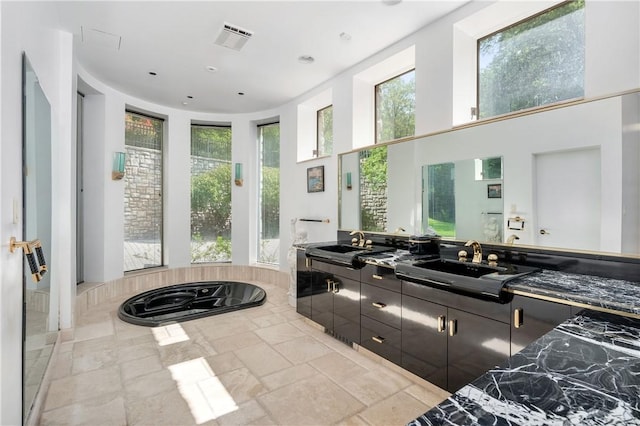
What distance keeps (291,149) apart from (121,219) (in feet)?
8.67

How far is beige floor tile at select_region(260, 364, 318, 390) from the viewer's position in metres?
2.25

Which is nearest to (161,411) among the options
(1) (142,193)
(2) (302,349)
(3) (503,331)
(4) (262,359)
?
(4) (262,359)

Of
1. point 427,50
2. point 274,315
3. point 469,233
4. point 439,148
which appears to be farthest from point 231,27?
point 274,315

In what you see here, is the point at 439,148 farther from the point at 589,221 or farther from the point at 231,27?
the point at 231,27

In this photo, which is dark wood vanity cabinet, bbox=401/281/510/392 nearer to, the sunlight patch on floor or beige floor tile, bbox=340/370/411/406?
beige floor tile, bbox=340/370/411/406

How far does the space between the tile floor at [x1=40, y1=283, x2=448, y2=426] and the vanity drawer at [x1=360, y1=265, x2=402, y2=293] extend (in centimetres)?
63

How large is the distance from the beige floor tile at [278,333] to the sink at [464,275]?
1427 mm

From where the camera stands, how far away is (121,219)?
447cm

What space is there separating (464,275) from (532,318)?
0.57 metres

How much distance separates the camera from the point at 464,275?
216cm

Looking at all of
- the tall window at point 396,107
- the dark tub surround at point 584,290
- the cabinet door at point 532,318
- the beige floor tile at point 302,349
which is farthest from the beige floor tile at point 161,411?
the tall window at point 396,107

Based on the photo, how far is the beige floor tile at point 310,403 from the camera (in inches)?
74.0

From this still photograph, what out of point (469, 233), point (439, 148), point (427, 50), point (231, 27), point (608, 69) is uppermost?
point (231, 27)

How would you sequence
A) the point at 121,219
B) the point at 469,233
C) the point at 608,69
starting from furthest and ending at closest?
the point at 121,219, the point at 469,233, the point at 608,69
